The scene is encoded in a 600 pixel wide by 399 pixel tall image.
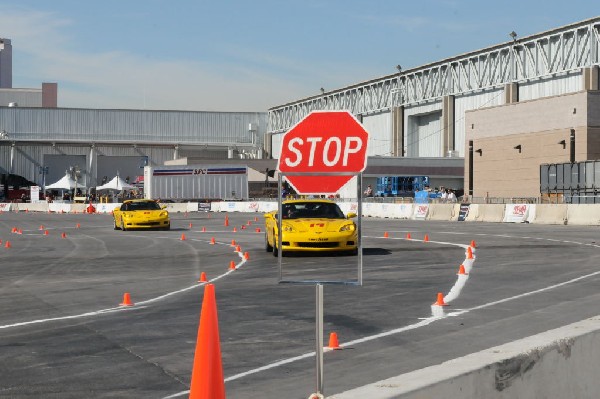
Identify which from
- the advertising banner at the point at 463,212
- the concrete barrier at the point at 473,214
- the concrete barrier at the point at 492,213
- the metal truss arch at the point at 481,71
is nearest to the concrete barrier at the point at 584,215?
the concrete barrier at the point at 492,213

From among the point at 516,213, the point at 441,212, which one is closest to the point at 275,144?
the point at 441,212

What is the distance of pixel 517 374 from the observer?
5.16 metres

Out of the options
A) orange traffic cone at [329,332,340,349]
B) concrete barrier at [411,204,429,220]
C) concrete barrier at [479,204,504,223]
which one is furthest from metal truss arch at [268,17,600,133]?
orange traffic cone at [329,332,340,349]

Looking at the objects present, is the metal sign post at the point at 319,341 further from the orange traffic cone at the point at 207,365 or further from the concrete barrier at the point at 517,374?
the concrete barrier at the point at 517,374

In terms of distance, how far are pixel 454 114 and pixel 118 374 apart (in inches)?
3187

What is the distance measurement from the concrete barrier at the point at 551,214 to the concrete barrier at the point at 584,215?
289 mm

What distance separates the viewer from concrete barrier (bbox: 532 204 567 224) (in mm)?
44031

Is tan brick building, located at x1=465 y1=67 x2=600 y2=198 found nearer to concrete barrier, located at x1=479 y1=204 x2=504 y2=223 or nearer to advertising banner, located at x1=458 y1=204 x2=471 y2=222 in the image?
advertising banner, located at x1=458 y1=204 x2=471 y2=222

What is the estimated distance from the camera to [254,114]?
432ft

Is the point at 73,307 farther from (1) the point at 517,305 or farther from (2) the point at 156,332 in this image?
(1) the point at 517,305

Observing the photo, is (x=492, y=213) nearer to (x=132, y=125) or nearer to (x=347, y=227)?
(x=347, y=227)

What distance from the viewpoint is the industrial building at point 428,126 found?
6875 cm

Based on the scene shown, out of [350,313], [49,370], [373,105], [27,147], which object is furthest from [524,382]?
[27,147]

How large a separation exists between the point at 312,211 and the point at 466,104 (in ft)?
205
